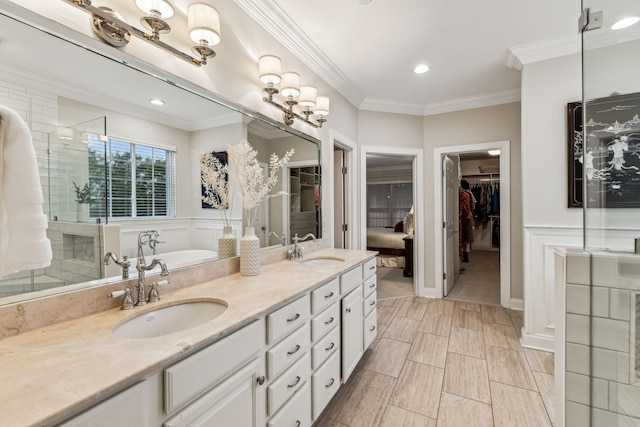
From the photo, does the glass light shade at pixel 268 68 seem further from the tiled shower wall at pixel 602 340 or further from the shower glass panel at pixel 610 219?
the tiled shower wall at pixel 602 340

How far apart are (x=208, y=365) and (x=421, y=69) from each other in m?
3.13

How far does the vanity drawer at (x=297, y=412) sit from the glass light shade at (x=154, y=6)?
1845 millimetres

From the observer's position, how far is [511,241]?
11.2ft

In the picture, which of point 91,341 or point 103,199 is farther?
point 103,199

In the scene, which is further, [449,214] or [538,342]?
[449,214]

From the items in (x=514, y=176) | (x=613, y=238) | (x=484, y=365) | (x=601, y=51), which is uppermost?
(x=601, y=51)

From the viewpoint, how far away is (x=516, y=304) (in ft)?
11.1

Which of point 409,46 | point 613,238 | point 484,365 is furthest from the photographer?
point 409,46

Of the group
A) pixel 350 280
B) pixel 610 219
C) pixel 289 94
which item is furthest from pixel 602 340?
pixel 289 94

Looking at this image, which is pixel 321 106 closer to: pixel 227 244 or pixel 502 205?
pixel 227 244

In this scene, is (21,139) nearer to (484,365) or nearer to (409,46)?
(409,46)

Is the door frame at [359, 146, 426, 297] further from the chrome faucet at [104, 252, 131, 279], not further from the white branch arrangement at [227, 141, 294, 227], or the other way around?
the chrome faucet at [104, 252, 131, 279]

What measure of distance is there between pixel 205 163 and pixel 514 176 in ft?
11.5

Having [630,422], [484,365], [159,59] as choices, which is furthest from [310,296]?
[484,365]
